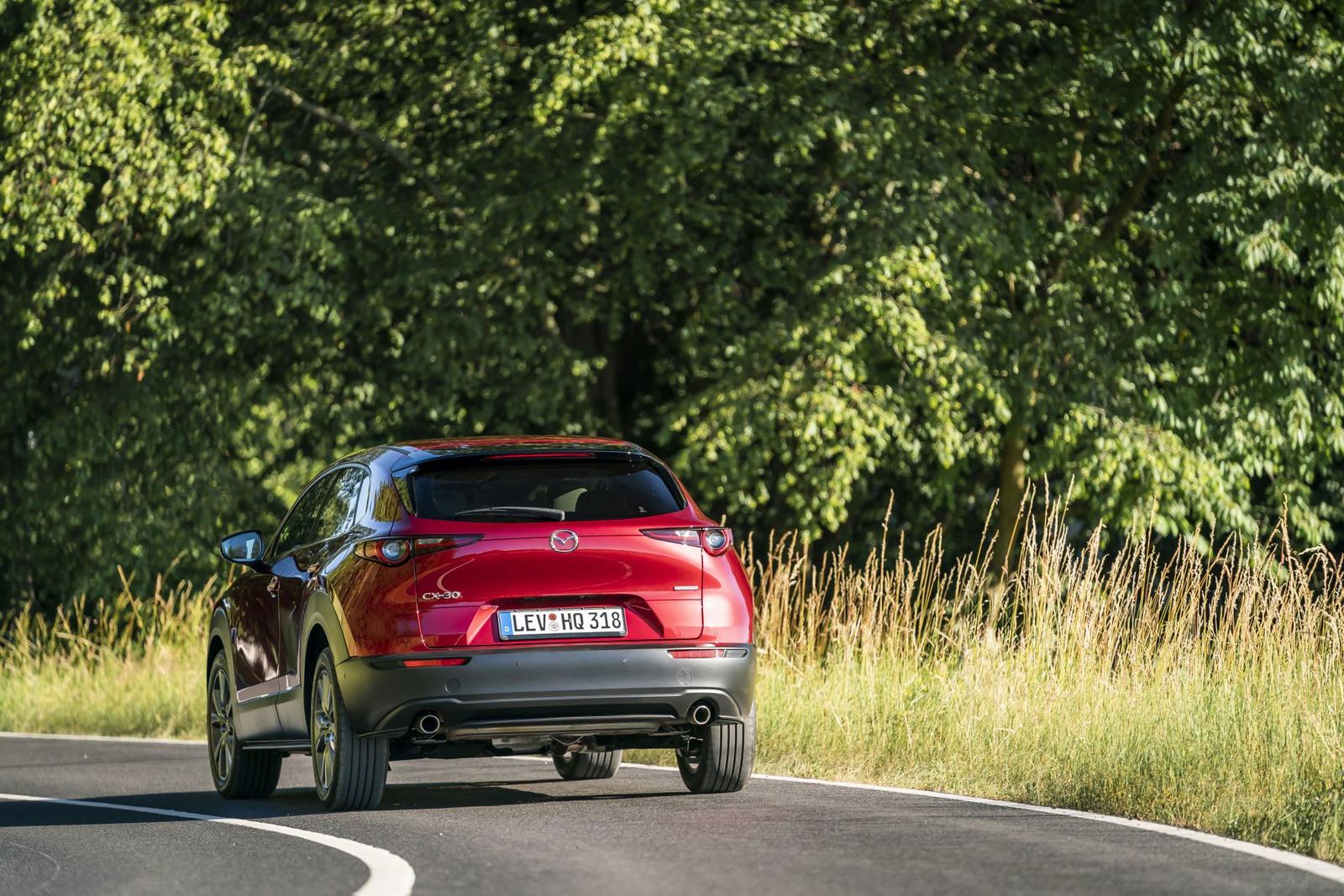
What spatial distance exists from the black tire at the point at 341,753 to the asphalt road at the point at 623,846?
10 centimetres

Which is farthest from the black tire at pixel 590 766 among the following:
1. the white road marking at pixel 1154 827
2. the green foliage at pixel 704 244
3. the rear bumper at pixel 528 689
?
the green foliage at pixel 704 244

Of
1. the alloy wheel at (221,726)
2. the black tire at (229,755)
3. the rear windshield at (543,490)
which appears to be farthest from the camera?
the alloy wheel at (221,726)

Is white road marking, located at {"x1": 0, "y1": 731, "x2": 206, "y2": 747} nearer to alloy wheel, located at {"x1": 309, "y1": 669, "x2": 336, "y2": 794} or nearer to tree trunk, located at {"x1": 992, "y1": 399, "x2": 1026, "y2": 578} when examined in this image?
alloy wheel, located at {"x1": 309, "y1": 669, "x2": 336, "y2": 794}

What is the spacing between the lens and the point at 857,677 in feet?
43.8

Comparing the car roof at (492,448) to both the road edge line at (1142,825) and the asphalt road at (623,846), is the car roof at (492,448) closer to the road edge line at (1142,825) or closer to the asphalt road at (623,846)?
the asphalt road at (623,846)

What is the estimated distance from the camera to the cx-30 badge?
981 cm

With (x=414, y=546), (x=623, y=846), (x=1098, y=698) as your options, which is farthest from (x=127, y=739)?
(x=623, y=846)

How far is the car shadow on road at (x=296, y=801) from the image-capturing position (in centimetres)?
1078

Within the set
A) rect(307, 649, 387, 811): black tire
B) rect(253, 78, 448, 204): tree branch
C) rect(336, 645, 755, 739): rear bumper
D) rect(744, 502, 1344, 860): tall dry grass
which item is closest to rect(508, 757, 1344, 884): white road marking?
rect(744, 502, 1344, 860): tall dry grass

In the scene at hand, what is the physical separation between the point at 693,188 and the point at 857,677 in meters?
7.93

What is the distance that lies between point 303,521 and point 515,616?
2101mm

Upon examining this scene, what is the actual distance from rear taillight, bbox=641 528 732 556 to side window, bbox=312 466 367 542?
4.78 ft

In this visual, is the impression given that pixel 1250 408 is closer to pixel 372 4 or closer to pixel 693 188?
pixel 693 188

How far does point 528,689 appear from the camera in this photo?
9664 millimetres
